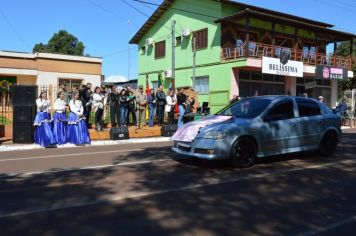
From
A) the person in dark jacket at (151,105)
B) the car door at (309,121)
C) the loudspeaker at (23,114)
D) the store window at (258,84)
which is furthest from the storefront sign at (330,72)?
the loudspeaker at (23,114)

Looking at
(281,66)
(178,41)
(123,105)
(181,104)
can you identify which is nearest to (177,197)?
(123,105)

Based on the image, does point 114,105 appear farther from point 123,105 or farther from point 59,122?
point 59,122

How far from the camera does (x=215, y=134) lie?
29.3 feet

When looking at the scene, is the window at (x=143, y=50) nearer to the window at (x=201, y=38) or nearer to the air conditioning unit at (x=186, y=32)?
the air conditioning unit at (x=186, y=32)

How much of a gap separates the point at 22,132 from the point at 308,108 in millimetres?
9550

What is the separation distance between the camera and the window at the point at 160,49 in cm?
3675

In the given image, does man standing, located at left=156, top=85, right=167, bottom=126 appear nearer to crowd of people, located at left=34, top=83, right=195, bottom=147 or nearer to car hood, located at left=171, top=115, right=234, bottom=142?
crowd of people, located at left=34, top=83, right=195, bottom=147

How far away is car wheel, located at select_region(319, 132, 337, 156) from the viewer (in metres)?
10.9

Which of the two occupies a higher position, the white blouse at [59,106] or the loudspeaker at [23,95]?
the loudspeaker at [23,95]

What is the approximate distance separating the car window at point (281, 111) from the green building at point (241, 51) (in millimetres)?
16877

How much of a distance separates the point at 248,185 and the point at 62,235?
3.70m

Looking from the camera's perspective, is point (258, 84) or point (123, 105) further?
point (258, 84)

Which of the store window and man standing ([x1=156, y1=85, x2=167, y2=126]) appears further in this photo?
the store window

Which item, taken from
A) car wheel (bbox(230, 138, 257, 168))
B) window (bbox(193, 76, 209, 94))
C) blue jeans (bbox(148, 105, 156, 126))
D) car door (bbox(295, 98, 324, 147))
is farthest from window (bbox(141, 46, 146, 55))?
car wheel (bbox(230, 138, 257, 168))
